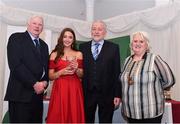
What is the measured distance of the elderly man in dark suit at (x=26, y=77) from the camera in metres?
2.15

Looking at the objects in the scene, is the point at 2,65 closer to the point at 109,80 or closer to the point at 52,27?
the point at 52,27

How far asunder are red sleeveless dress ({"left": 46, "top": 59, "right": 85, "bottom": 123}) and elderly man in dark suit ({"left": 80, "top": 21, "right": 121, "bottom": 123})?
94mm

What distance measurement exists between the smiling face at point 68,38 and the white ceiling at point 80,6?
9.35ft

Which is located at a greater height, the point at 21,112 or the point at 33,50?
the point at 33,50

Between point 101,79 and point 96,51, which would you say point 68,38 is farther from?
point 101,79

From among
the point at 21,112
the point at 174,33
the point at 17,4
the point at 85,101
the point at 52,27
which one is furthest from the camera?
the point at 17,4

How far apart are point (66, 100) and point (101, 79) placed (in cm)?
35

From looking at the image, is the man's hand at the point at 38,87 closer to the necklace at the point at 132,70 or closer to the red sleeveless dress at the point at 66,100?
the red sleeveless dress at the point at 66,100

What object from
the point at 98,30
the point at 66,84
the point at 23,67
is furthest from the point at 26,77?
the point at 98,30

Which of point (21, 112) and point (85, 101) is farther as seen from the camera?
point (85, 101)

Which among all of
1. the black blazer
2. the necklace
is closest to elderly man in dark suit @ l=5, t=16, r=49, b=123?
the black blazer

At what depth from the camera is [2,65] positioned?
12.8 ft

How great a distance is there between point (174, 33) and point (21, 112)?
8.32ft

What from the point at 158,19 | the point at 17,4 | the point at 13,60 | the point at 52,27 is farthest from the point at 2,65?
the point at 158,19
